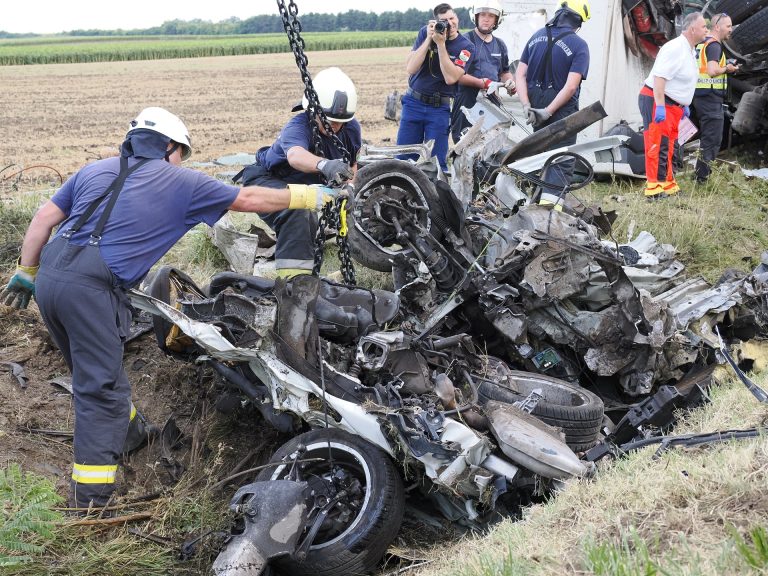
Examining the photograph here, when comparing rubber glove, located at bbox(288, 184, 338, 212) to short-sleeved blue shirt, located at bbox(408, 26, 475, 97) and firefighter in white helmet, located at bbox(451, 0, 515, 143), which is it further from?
firefighter in white helmet, located at bbox(451, 0, 515, 143)

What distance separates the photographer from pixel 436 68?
805cm

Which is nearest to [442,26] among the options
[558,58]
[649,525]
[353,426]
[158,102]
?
[558,58]

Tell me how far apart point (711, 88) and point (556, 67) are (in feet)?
9.75

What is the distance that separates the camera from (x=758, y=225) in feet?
27.9

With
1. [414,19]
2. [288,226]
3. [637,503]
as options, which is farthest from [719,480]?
[414,19]

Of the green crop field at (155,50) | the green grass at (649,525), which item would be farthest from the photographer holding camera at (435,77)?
the green crop field at (155,50)

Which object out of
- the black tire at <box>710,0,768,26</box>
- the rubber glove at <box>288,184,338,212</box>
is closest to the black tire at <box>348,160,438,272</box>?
the rubber glove at <box>288,184,338,212</box>

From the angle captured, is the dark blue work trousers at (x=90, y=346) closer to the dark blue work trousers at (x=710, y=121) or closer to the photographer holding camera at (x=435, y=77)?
the photographer holding camera at (x=435, y=77)

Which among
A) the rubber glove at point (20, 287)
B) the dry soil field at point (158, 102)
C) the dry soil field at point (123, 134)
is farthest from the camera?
the dry soil field at point (158, 102)

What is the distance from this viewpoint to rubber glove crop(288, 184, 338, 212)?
4.34 m

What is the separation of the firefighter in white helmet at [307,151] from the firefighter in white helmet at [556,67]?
105 inches

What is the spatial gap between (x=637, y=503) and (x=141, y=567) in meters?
2.24

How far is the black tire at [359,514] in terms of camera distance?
3717 millimetres

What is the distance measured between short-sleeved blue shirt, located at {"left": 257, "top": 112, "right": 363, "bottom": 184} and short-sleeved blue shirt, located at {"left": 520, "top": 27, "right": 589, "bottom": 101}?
122 inches
